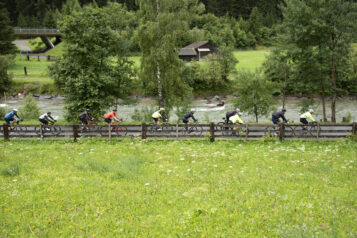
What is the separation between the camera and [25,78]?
2269 inches

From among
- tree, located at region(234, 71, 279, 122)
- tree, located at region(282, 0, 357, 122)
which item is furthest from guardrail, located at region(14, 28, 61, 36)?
tree, located at region(282, 0, 357, 122)

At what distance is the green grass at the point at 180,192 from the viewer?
26.8 feet

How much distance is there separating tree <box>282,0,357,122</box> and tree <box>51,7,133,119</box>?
14.9 m

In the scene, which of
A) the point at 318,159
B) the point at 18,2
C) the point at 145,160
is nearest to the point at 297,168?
the point at 318,159

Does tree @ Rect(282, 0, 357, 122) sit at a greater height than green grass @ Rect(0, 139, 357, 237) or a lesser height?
greater

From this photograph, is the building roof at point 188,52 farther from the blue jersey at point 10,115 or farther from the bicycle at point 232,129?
the bicycle at point 232,129

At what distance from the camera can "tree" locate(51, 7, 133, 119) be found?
26125mm

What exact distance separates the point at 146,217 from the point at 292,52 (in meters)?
21.3

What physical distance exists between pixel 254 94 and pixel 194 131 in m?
12.7

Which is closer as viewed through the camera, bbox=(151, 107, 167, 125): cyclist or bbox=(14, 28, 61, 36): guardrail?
bbox=(151, 107, 167, 125): cyclist

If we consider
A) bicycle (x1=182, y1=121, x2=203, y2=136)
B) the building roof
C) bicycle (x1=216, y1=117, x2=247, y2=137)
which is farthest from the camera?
the building roof

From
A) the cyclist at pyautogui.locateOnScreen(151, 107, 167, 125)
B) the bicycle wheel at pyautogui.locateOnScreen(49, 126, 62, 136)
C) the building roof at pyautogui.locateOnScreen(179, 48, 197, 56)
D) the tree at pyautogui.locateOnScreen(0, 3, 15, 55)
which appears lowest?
the bicycle wheel at pyautogui.locateOnScreen(49, 126, 62, 136)

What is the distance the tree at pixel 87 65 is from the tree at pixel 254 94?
11.2 meters

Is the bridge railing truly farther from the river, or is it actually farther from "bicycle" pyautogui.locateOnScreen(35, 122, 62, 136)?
"bicycle" pyautogui.locateOnScreen(35, 122, 62, 136)
